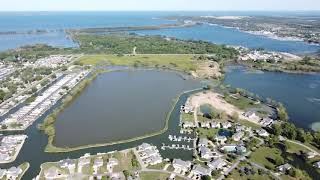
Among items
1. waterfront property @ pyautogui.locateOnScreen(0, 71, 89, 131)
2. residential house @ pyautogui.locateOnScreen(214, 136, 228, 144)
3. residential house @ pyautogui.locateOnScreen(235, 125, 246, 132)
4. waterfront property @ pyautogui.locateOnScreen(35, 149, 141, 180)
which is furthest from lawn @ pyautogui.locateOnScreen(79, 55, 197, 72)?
waterfront property @ pyautogui.locateOnScreen(35, 149, 141, 180)

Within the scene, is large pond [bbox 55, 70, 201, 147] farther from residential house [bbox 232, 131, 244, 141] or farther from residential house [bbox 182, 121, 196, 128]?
residential house [bbox 232, 131, 244, 141]

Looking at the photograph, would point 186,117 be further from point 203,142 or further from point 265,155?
point 265,155

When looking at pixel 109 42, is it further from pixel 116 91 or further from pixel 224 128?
pixel 224 128

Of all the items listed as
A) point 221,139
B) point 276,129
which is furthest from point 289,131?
point 221,139

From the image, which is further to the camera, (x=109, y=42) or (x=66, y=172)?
(x=109, y=42)

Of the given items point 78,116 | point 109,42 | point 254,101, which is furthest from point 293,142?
point 109,42
